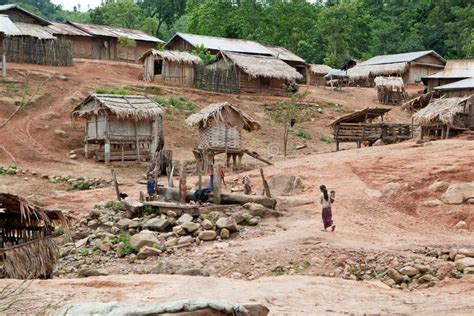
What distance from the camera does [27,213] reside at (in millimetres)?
9984

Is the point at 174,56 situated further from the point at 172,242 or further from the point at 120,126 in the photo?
the point at 172,242

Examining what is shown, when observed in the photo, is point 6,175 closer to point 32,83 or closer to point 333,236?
point 32,83

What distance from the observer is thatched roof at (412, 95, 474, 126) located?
25062 millimetres

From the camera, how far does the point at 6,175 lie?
21094 mm

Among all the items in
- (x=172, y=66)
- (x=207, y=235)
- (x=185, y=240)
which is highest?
(x=172, y=66)

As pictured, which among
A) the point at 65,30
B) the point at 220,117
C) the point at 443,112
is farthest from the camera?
the point at 65,30

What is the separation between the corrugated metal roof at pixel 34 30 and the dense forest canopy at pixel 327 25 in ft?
58.5

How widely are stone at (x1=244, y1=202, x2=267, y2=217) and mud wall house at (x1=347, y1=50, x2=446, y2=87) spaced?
31844 mm

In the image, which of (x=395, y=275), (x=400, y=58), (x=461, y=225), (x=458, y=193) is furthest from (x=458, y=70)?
(x=395, y=275)

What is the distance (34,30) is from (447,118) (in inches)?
934

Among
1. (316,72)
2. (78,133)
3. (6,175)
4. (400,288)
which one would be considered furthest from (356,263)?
(316,72)

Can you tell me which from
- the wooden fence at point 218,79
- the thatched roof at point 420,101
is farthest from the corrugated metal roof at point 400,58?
the wooden fence at point 218,79

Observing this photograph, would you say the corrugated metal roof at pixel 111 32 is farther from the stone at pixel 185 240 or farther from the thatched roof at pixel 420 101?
the stone at pixel 185 240

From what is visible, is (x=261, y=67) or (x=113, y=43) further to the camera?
(x=113, y=43)
